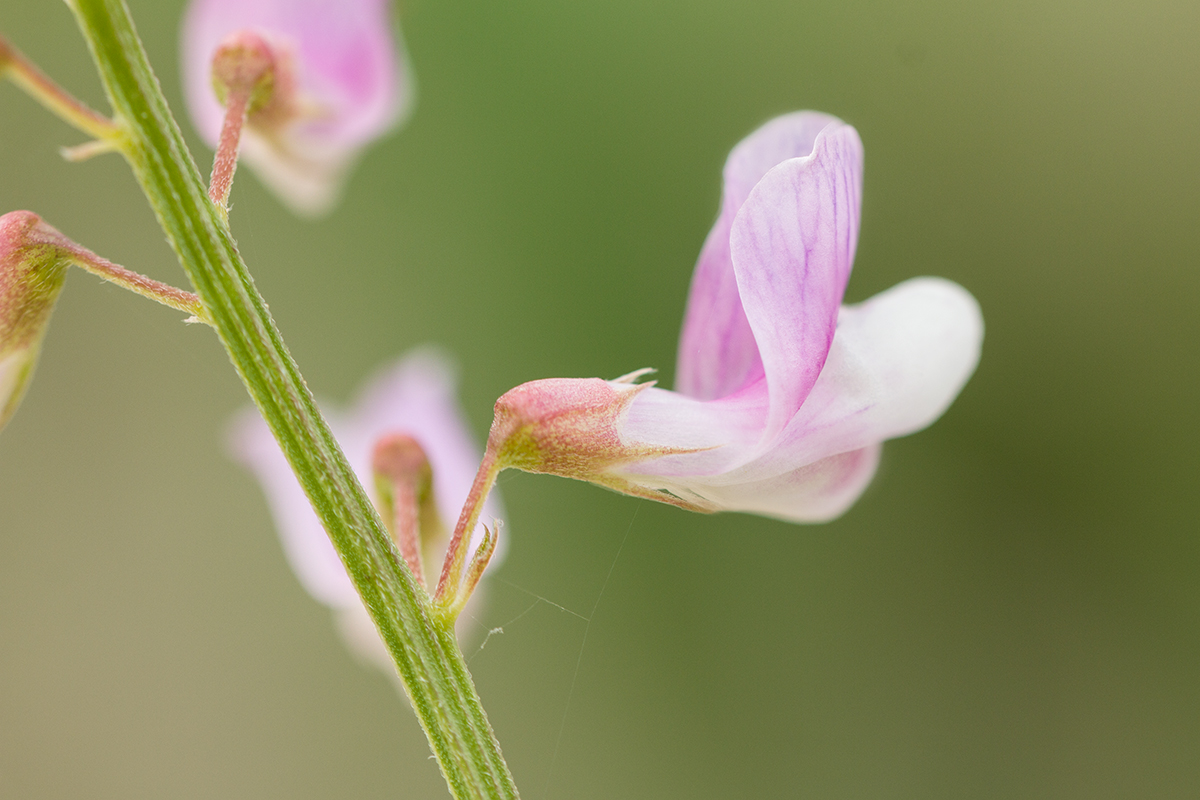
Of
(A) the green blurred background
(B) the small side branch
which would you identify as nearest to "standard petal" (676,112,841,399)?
(B) the small side branch

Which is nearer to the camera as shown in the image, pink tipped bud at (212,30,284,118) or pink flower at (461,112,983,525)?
pink flower at (461,112,983,525)

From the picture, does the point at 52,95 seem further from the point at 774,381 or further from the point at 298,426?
the point at 774,381

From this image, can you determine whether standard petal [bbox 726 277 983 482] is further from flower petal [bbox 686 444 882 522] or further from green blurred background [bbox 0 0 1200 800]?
green blurred background [bbox 0 0 1200 800]

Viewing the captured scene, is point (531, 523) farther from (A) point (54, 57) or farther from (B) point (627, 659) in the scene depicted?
(A) point (54, 57)

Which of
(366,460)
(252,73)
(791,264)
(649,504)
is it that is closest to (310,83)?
(252,73)

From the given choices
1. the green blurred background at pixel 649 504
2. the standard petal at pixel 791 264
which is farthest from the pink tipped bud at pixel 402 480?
the green blurred background at pixel 649 504
